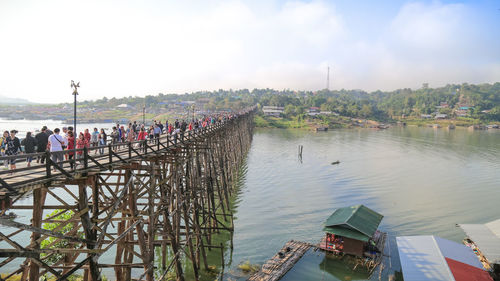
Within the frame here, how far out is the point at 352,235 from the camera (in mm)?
14945

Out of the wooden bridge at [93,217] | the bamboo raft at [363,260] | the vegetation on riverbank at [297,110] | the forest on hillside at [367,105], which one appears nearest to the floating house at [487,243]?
the bamboo raft at [363,260]

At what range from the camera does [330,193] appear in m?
28.3

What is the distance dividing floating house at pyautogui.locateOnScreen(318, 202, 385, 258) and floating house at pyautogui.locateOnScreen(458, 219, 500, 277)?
169 inches

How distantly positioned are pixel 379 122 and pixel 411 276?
112371 millimetres

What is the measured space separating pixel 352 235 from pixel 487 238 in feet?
22.6

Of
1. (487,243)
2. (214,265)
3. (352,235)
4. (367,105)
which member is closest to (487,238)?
(487,243)

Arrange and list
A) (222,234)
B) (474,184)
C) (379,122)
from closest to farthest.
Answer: (222,234) → (474,184) → (379,122)

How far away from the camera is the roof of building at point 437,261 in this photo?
492 inches

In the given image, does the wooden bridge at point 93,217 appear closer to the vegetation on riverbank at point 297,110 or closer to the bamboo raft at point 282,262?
the bamboo raft at point 282,262

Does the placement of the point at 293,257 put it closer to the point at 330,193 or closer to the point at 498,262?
the point at 498,262

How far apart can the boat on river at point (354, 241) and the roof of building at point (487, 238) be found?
431 cm

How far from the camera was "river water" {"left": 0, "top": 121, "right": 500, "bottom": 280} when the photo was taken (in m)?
16.3

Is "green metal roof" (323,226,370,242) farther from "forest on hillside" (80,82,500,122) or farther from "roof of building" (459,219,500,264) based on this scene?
"forest on hillside" (80,82,500,122)

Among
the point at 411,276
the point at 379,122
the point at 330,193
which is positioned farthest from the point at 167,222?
the point at 379,122
